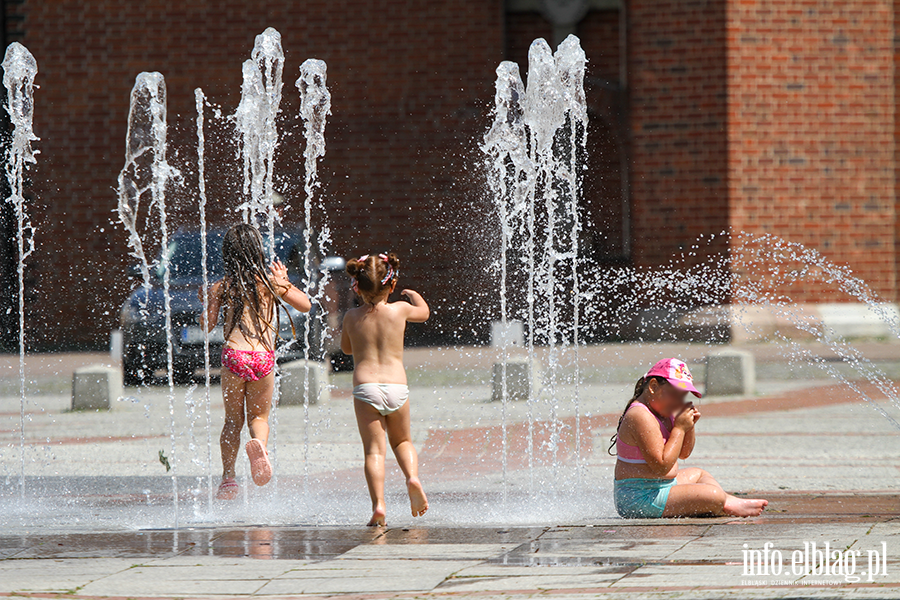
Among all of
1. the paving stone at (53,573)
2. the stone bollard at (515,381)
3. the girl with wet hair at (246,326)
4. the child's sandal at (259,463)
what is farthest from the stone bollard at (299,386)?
the paving stone at (53,573)

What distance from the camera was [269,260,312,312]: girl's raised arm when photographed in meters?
6.46

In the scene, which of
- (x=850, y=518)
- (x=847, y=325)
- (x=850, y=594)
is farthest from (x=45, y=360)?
(x=850, y=594)

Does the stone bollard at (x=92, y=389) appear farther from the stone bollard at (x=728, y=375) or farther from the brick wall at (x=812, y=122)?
the brick wall at (x=812, y=122)

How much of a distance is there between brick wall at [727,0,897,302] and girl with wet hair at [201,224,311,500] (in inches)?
437

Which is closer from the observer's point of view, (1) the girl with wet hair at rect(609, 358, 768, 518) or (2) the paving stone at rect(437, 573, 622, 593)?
(2) the paving stone at rect(437, 573, 622, 593)

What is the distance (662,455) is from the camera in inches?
220

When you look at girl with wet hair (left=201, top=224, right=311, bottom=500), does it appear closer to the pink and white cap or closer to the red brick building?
the pink and white cap

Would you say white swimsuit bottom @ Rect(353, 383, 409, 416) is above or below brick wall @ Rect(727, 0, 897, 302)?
below

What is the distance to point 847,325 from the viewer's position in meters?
16.4

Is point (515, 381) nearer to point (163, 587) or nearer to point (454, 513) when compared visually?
point (454, 513)

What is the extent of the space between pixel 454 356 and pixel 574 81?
27.7 feet

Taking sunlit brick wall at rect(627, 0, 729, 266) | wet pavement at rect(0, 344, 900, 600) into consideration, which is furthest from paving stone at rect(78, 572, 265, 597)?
sunlit brick wall at rect(627, 0, 729, 266)

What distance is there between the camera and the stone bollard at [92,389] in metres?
11.3

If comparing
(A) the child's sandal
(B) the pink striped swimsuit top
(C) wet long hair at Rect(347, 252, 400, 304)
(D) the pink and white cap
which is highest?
(C) wet long hair at Rect(347, 252, 400, 304)
